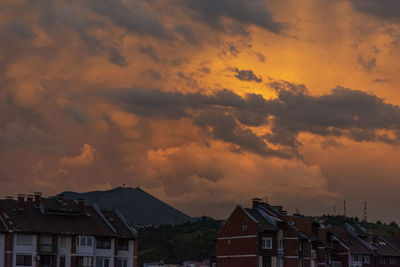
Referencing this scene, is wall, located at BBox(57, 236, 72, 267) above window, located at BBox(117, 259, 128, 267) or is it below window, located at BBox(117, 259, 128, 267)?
above

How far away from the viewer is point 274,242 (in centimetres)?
12556

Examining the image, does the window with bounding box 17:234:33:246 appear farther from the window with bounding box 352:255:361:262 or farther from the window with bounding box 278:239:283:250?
the window with bounding box 352:255:361:262

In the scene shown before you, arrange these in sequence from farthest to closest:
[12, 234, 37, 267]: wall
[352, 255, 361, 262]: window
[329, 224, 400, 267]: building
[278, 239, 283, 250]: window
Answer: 1. [352, 255, 361, 262]: window
2. [329, 224, 400, 267]: building
3. [278, 239, 283, 250]: window
4. [12, 234, 37, 267]: wall

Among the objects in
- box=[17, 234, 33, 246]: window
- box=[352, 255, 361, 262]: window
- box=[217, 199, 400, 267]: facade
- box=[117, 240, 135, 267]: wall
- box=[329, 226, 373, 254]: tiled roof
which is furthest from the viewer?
box=[329, 226, 373, 254]: tiled roof

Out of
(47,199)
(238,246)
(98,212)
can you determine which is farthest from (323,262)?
(47,199)

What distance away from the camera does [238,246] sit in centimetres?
12669

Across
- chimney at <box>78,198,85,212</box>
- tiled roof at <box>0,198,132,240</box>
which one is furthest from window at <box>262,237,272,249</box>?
chimney at <box>78,198,85,212</box>

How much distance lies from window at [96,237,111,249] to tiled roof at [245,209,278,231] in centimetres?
2883

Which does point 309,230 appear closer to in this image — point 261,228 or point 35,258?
point 261,228

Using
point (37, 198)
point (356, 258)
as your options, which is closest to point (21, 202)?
point (37, 198)

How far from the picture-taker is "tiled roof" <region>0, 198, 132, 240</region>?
10500 cm

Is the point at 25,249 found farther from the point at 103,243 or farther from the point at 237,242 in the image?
the point at 237,242

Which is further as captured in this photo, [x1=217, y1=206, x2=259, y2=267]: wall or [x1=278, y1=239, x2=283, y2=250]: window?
[x1=278, y1=239, x2=283, y2=250]: window

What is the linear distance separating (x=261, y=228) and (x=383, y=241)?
61.0m
